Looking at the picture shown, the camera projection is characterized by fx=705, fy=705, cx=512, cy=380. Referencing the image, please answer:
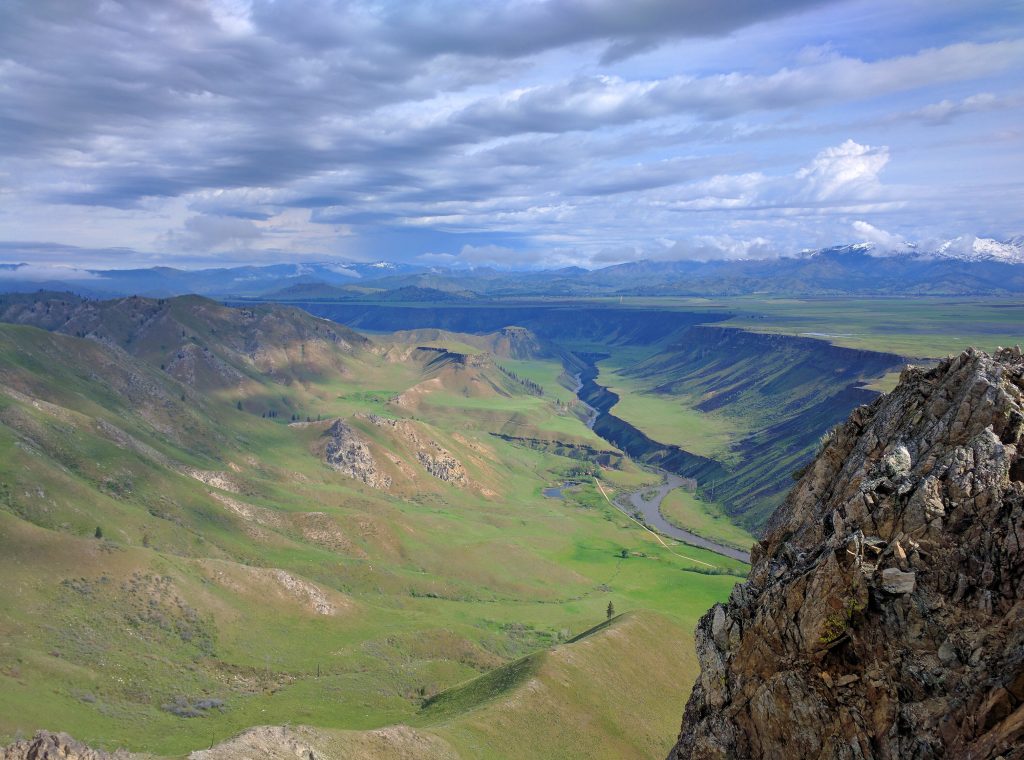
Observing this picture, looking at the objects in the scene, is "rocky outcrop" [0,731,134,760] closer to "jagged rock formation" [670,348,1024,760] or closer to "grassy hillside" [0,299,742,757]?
"grassy hillside" [0,299,742,757]

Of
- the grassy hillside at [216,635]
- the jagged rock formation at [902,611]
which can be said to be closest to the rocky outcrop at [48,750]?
the grassy hillside at [216,635]

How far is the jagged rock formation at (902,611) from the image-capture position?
2730 cm

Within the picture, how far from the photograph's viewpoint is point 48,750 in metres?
59.2

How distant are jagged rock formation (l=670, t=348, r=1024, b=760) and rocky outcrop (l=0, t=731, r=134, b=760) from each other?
52.7 meters

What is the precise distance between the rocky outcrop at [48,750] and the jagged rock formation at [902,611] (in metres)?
52.7

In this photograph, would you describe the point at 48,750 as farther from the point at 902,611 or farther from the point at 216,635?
the point at 216,635

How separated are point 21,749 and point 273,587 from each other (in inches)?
4073

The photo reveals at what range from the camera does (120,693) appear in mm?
111688

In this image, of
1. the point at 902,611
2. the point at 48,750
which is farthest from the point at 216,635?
the point at 902,611

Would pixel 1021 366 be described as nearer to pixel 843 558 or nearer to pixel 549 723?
pixel 843 558

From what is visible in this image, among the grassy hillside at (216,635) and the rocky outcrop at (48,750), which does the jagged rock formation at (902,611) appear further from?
the grassy hillside at (216,635)

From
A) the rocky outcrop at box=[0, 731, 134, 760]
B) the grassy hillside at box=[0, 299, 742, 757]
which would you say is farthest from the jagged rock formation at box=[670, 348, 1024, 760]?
the grassy hillside at box=[0, 299, 742, 757]

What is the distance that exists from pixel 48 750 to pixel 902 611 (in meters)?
66.3

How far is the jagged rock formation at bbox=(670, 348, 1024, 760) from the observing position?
89.6 feet
